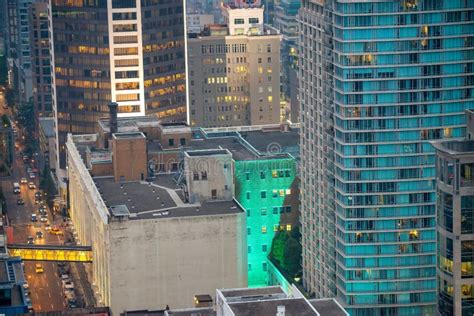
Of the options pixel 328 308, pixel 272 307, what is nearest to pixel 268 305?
pixel 272 307

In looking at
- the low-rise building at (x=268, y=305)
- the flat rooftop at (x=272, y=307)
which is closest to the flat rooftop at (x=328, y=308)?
the low-rise building at (x=268, y=305)

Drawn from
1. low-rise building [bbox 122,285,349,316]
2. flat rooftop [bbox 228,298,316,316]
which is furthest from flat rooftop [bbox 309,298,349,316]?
flat rooftop [bbox 228,298,316,316]

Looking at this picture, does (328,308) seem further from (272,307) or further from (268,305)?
(272,307)

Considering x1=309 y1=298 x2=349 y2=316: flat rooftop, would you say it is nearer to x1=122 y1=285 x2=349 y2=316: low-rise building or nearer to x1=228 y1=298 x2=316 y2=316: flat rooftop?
x1=122 y1=285 x2=349 y2=316: low-rise building

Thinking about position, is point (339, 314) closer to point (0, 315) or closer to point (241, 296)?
point (241, 296)

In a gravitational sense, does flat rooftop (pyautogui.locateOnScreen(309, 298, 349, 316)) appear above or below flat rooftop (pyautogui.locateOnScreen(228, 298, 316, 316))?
below

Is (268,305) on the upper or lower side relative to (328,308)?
upper

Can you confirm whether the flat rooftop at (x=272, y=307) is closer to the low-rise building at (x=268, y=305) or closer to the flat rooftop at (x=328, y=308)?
the low-rise building at (x=268, y=305)

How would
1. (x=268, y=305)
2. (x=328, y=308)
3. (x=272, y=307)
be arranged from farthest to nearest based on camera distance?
(x=328, y=308) < (x=268, y=305) < (x=272, y=307)

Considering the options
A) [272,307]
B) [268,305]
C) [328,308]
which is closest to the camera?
[272,307]
